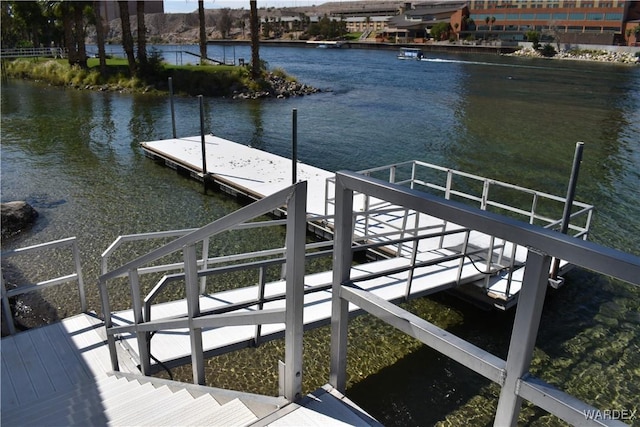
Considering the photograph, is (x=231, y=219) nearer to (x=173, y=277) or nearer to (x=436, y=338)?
(x=436, y=338)

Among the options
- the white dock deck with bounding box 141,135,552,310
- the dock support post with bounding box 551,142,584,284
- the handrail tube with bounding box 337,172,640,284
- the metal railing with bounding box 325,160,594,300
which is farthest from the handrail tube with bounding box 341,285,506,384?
the dock support post with bounding box 551,142,584,284

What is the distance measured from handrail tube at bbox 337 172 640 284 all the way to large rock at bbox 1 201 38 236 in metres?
11.0

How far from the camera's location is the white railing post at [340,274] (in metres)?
2.37

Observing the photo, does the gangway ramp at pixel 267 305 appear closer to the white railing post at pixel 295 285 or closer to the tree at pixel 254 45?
the white railing post at pixel 295 285

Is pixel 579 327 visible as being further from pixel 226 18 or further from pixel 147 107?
pixel 226 18

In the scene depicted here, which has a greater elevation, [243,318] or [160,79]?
[243,318]

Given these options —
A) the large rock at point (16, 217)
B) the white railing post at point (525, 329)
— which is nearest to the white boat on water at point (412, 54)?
the large rock at point (16, 217)

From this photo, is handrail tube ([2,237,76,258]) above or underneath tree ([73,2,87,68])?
underneath

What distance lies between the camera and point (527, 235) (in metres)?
1.66

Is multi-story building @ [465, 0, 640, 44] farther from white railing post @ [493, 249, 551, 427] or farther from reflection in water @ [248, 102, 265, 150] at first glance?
white railing post @ [493, 249, 551, 427]

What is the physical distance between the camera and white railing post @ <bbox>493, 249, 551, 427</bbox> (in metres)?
1.65

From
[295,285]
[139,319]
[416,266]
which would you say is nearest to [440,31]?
[416,266]

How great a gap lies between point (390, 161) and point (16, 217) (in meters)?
11.9

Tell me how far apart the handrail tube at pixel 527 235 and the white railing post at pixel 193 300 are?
1129 mm
